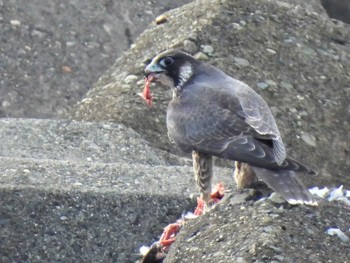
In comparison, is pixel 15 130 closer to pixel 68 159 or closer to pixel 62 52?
pixel 68 159

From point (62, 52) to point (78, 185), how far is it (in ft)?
13.6

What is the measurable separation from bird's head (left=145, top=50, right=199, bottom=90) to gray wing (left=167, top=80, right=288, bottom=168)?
0.46ft

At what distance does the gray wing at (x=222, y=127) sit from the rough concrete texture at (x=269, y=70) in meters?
1.80

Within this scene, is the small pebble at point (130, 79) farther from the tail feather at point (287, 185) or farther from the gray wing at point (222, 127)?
the tail feather at point (287, 185)

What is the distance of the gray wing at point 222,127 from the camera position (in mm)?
7691

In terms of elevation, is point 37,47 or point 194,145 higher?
point 194,145

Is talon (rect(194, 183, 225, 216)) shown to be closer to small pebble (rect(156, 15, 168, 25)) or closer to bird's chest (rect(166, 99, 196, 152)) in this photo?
bird's chest (rect(166, 99, 196, 152))

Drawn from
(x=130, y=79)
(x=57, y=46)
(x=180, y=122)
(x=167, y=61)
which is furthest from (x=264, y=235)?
(x=57, y=46)

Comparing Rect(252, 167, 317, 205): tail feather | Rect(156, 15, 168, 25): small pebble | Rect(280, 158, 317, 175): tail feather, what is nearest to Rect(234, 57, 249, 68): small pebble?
Rect(156, 15, 168, 25): small pebble

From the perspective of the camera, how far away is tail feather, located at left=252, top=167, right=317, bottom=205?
7.19 meters

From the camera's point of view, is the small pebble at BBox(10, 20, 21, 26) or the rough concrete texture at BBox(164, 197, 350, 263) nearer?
the rough concrete texture at BBox(164, 197, 350, 263)

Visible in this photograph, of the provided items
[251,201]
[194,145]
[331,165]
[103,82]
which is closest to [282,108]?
[331,165]

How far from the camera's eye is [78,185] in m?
8.30

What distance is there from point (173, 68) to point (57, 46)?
3.79 metres
